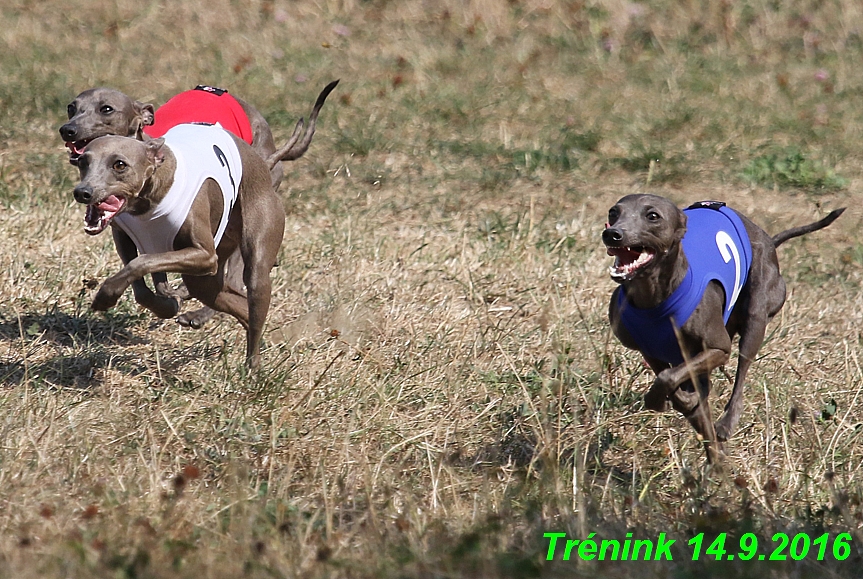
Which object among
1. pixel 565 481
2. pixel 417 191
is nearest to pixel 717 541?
pixel 565 481

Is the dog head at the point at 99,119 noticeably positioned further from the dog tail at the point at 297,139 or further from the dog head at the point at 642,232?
the dog head at the point at 642,232

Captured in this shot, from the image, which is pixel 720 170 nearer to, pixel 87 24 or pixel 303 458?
pixel 303 458

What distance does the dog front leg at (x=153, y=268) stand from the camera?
4434 millimetres

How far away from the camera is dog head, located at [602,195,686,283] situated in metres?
4.26

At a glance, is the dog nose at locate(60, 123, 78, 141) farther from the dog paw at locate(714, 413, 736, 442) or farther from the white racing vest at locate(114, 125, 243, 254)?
the dog paw at locate(714, 413, 736, 442)

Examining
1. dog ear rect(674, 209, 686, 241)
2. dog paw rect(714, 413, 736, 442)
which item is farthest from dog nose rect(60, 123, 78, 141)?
dog paw rect(714, 413, 736, 442)

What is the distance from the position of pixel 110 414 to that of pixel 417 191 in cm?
397

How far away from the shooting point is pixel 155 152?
466 cm

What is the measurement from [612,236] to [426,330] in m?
1.64

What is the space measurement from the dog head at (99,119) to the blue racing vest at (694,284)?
102 inches

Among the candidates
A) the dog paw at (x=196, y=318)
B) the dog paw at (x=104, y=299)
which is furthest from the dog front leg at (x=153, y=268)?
the dog paw at (x=196, y=318)

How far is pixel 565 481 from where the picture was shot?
4184 millimetres

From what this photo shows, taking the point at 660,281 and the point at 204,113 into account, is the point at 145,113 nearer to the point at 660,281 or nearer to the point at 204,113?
the point at 204,113

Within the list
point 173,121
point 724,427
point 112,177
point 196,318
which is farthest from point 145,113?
point 724,427
